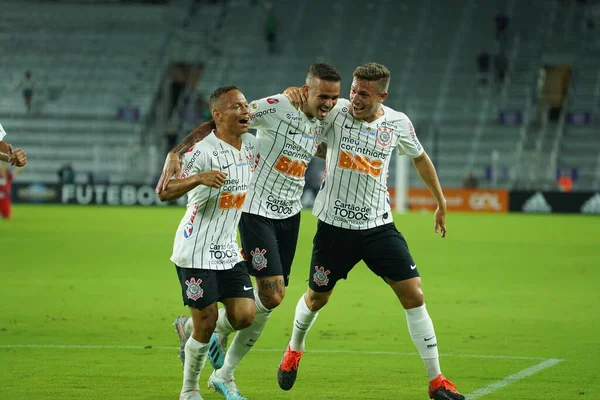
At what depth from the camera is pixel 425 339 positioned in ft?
25.0

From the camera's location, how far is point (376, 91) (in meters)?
7.92

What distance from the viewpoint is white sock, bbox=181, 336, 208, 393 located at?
717 centimetres

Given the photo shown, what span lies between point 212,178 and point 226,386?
5.79 ft

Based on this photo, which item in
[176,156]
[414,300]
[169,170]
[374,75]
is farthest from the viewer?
[374,75]

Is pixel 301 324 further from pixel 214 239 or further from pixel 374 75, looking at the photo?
pixel 374 75

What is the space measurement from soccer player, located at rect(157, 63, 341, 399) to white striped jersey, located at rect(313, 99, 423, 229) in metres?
0.27

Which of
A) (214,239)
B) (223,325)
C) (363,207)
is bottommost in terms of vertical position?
(223,325)

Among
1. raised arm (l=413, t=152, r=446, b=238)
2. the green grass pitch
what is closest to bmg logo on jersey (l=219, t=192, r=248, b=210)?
the green grass pitch

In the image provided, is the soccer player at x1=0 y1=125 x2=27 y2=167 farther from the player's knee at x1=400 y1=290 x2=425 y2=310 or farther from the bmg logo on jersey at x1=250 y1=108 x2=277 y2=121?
the player's knee at x1=400 y1=290 x2=425 y2=310

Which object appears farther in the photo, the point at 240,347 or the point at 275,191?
the point at 275,191

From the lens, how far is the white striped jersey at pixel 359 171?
316 inches

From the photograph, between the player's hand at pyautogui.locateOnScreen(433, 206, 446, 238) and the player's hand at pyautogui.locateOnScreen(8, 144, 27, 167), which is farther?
the player's hand at pyautogui.locateOnScreen(8, 144, 27, 167)

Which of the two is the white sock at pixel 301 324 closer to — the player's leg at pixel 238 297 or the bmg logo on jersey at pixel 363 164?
the player's leg at pixel 238 297

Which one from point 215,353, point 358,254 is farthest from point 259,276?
point 358,254
